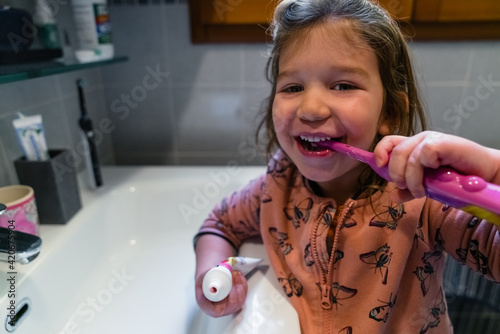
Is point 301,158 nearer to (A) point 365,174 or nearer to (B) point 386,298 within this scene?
(A) point 365,174

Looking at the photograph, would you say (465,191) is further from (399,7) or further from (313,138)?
(399,7)

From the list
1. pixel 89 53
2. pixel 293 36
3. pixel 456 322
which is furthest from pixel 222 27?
pixel 456 322

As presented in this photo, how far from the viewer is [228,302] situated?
20.4 inches

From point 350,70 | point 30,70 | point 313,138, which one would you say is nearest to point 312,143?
point 313,138

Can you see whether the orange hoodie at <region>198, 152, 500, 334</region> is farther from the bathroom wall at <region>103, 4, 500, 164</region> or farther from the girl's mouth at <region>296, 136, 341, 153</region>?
the bathroom wall at <region>103, 4, 500, 164</region>

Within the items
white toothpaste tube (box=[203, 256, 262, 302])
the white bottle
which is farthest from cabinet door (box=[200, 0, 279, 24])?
white toothpaste tube (box=[203, 256, 262, 302])

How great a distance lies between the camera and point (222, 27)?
1.00m

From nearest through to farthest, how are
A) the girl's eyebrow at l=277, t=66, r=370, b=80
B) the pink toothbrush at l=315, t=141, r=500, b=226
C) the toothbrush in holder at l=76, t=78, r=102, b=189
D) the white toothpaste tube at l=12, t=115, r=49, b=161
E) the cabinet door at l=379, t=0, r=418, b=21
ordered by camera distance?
the pink toothbrush at l=315, t=141, r=500, b=226
the girl's eyebrow at l=277, t=66, r=370, b=80
the white toothpaste tube at l=12, t=115, r=49, b=161
the toothbrush in holder at l=76, t=78, r=102, b=189
the cabinet door at l=379, t=0, r=418, b=21

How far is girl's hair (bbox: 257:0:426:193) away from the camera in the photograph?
49 cm

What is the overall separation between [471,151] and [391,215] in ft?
0.65

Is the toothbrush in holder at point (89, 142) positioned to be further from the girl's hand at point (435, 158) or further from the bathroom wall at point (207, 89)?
the girl's hand at point (435, 158)

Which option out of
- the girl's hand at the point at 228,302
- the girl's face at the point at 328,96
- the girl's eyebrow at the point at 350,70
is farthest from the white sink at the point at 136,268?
the girl's eyebrow at the point at 350,70

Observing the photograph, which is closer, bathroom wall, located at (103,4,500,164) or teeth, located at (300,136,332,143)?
teeth, located at (300,136,332,143)

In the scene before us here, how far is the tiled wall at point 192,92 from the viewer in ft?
3.20
